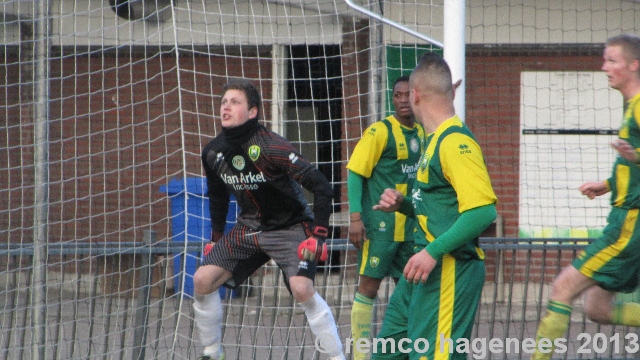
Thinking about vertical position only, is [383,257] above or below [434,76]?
below

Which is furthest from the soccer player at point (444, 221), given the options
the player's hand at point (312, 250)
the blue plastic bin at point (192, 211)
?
the blue plastic bin at point (192, 211)

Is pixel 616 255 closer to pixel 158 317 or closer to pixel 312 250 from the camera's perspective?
pixel 312 250

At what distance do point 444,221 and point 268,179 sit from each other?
198 centimetres

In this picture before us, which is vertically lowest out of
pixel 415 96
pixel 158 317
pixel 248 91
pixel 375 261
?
pixel 158 317

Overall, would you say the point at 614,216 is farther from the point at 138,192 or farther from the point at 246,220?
the point at 138,192

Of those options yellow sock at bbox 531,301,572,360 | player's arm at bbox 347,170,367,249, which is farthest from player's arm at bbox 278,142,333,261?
yellow sock at bbox 531,301,572,360

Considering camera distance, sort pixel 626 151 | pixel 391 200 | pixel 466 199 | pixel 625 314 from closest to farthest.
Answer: pixel 466 199 < pixel 391 200 < pixel 626 151 < pixel 625 314

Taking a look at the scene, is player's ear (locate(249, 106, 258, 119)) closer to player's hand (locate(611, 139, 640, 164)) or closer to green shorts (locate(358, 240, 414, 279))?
green shorts (locate(358, 240, 414, 279))

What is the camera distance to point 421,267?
4.12 m

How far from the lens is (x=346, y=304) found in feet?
29.7

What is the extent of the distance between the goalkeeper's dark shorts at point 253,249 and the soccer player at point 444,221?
65.1 inches

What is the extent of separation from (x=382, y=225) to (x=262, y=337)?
2449mm

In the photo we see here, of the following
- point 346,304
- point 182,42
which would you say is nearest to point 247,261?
point 346,304

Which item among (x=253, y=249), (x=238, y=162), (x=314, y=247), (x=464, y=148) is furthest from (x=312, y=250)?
(x=464, y=148)
